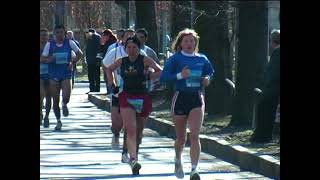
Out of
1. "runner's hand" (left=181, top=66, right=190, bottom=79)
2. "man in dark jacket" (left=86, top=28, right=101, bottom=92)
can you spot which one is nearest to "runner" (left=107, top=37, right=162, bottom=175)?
"runner's hand" (left=181, top=66, right=190, bottom=79)

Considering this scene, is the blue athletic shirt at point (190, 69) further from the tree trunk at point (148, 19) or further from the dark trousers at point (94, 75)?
the dark trousers at point (94, 75)

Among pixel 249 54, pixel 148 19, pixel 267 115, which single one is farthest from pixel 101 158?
pixel 148 19

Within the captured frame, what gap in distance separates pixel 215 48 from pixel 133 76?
22.6 ft

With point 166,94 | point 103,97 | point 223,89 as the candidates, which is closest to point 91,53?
point 103,97

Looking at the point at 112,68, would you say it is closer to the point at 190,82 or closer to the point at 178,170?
the point at 190,82

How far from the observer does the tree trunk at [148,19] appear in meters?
27.3

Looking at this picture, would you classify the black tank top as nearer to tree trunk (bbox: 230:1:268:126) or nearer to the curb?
the curb

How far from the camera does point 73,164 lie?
1351 cm

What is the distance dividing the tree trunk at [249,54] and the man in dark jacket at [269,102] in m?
2.01

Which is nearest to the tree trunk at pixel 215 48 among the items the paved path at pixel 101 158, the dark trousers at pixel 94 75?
the paved path at pixel 101 158

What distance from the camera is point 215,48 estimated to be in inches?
760

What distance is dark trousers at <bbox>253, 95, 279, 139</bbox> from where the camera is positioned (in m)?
14.5
